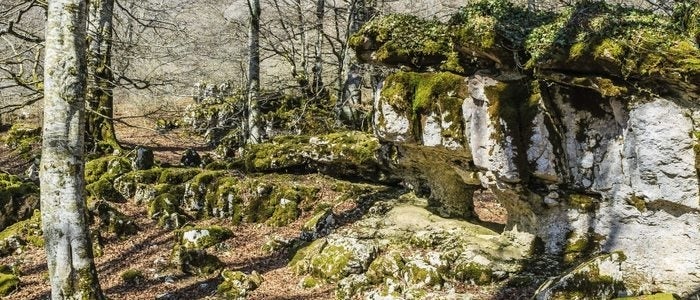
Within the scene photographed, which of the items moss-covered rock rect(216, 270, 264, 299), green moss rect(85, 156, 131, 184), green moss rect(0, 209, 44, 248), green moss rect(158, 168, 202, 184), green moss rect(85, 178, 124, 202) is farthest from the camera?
green moss rect(85, 156, 131, 184)

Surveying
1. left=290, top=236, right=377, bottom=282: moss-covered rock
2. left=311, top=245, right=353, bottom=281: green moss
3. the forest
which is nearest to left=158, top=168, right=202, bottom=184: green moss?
the forest

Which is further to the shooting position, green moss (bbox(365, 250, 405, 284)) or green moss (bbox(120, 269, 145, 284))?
green moss (bbox(120, 269, 145, 284))

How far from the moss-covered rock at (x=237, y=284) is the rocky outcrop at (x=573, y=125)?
3379mm

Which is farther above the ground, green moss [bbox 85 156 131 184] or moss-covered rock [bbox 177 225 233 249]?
green moss [bbox 85 156 131 184]

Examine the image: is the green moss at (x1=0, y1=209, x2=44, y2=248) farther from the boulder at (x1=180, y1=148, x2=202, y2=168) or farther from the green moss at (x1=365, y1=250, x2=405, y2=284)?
the green moss at (x1=365, y1=250, x2=405, y2=284)

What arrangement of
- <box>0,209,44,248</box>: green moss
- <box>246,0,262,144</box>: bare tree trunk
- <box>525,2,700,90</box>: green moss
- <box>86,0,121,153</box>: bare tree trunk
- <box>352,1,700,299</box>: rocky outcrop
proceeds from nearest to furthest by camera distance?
<box>525,2,700,90</box>: green moss → <box>352,1,700,299</box>: rocky outcrop → <box>0,209,44,248</box>: green moss → <box>86,0,121,153</box>: bare tree trunk → <box>246,0,262,144</box>: bare tree trunk

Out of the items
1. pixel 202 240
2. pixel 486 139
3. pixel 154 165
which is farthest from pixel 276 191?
pixel 486 139

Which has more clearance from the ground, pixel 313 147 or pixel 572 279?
pixel 313 147

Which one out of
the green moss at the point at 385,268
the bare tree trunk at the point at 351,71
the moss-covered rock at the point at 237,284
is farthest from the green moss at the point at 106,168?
the green moss at the point at 385,268

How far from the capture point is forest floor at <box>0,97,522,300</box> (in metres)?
8.49

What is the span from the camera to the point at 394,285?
7754 mm

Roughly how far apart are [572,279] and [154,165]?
12195mm

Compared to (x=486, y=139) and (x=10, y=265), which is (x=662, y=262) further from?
(x=10, y=265)

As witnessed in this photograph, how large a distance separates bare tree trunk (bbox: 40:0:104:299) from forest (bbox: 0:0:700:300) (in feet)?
0.07
